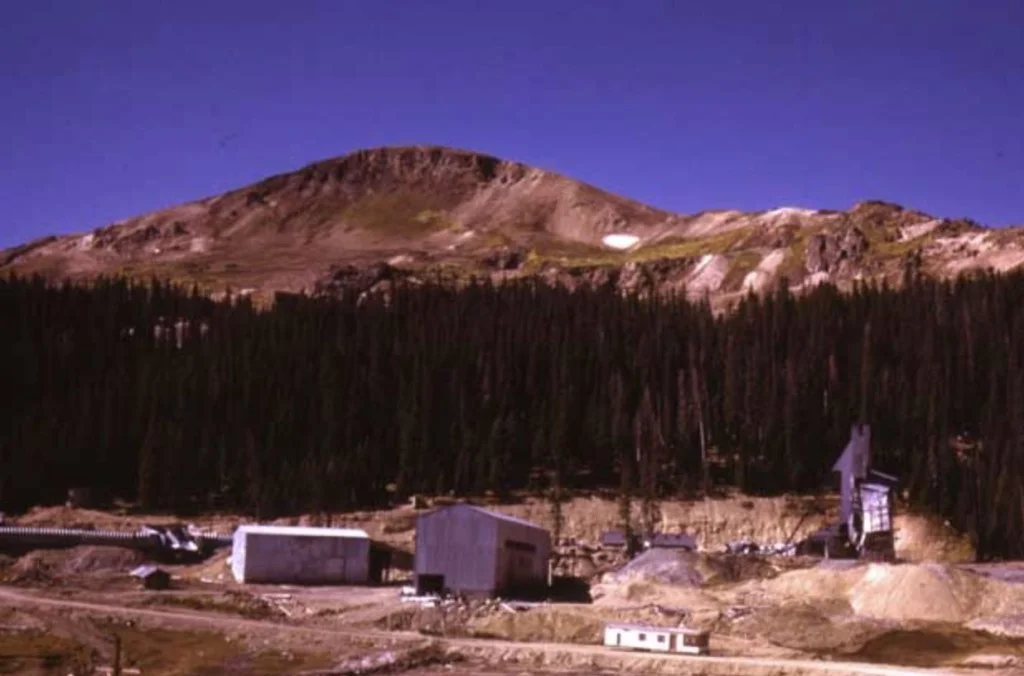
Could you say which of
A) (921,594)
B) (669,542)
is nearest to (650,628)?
(921,594)

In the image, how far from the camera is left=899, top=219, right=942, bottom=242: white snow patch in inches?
5935

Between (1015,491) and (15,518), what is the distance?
59.3 m

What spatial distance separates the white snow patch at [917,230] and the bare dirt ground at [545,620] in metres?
94.9

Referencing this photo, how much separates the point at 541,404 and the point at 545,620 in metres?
49.6

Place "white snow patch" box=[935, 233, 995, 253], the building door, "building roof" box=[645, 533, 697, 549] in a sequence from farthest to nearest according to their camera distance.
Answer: "white snow patch" box=[935, 233, 995, 253]
"building roof" box=[645, 533, 697, 549]
the building door

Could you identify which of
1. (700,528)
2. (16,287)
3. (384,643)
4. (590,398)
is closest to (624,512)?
(700,528)

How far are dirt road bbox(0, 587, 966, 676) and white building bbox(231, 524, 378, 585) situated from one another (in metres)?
10.0

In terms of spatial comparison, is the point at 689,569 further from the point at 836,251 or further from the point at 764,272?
the point at 764,272

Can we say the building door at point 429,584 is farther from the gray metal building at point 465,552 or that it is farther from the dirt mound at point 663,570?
the dirt mound at point 663,570

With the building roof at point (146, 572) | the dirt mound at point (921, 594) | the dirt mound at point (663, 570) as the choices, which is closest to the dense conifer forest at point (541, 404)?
the dirt mound at point (921, 594)

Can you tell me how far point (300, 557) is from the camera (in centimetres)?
6203

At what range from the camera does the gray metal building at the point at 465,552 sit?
184 ft

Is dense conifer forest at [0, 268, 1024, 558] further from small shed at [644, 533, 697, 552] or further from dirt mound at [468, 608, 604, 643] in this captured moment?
dirt mound at [468, 608, 604, 643]

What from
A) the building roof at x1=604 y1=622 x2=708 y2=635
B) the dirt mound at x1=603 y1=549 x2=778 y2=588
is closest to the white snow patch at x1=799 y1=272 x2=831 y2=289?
the dirt mound at x1=603 y1=549 x2=778 y2=588
